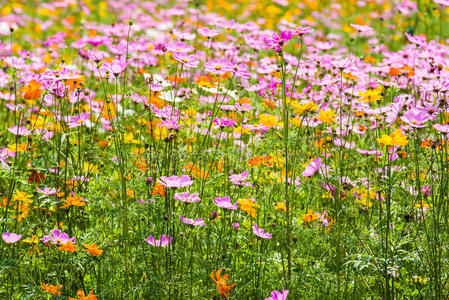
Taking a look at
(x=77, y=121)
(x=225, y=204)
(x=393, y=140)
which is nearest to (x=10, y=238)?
(x=77, y=121)

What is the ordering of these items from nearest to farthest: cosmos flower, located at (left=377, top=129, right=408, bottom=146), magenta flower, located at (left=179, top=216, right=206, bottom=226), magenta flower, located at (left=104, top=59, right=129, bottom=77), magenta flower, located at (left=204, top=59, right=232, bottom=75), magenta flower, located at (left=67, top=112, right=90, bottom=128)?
cosmos flower, located at (left=377, top=129, right=408, bottom=146), magenta flower, located at (left=179, top=216, right=206, bottom=226), magenta flower, located at (left=104, top=59, right=129, bottom=77), magenta flower, located at (left=204, top=59, right=232, bottom=75), magenta flower, located at (left=67, top=112, right=90, bottom=128)

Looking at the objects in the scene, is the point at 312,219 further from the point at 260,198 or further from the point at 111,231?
the point at 111,231

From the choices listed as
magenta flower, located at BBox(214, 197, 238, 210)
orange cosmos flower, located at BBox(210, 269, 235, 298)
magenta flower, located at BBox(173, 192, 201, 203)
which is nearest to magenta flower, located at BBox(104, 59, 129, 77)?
magenta flower, located at BBox(173, 192, 201, 203)

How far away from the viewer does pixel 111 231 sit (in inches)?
83.1

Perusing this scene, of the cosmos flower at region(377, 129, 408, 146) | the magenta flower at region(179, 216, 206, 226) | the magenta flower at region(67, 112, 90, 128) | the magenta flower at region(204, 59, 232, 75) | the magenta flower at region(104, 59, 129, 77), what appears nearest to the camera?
the cosmos flower at region(377, 129, 408, 146)

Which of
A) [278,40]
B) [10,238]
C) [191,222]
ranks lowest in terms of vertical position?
[10,238]

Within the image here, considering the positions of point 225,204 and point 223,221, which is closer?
point 225,204

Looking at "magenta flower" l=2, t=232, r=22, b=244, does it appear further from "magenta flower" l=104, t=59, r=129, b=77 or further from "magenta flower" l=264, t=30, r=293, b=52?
"magenta flower" l=264, t=30, r=293, b=52

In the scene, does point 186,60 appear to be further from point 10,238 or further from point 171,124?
point 10,238

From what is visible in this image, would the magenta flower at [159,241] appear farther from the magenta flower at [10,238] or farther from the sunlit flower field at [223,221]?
the magenta flower at [10,238]

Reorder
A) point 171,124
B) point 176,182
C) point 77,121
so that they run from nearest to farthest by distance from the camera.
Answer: point 176,182, point 171,124, point 77,121

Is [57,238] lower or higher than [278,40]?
lower

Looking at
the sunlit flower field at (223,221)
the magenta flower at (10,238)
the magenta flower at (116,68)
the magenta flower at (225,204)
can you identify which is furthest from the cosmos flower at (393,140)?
the magenta flower at (10,238)

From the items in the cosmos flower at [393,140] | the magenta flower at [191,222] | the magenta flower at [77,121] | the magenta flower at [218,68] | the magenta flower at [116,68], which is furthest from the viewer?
the magenta flower at [77,121]
